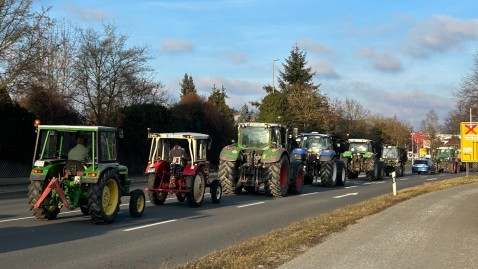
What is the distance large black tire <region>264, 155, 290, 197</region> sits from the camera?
808 inches

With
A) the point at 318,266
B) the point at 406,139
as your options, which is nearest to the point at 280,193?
the point at 318,266

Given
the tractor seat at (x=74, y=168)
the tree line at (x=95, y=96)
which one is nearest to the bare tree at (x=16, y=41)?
the tree line at (x=95, y=96)

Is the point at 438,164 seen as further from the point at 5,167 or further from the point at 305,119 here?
the point at 5,167

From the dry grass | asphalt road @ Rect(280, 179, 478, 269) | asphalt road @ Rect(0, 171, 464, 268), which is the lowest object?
asphalt road @ Rect(0, 171, 464, 268)

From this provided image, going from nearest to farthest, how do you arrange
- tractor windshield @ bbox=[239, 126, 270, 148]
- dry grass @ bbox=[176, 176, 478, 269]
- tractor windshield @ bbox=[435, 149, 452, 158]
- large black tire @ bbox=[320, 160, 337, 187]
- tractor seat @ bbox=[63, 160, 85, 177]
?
dry grass @ bbox=[176, 176, 478, 269] → tractor seat @ bbox=[63, 160, 85, 177] → tractor windshield @ bbox=[239, 126, 270, 148] → large black tire @ bbox=[320, 160, 337, 187] → tractor windshield @ bbox=[435, 149, 452, 158]

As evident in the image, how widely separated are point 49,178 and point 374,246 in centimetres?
761

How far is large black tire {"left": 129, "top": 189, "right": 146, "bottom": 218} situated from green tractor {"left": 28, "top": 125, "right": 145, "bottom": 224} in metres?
0.05

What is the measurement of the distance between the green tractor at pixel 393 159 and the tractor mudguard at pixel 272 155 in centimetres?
2330

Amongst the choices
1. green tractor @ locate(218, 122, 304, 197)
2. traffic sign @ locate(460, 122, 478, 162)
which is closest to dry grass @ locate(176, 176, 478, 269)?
green tractor @ locate(218, 122, 304, 197)

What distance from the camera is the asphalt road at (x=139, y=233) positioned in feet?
29.4

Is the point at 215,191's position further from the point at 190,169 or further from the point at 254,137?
the point at 254,137

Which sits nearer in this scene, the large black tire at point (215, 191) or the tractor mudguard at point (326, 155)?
the large black tire at point (215, 191)

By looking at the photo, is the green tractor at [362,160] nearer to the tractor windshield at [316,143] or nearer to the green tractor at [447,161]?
the tractor windshield at [316,143]

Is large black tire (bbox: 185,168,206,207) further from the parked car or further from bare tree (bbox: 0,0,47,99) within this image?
the parked car
